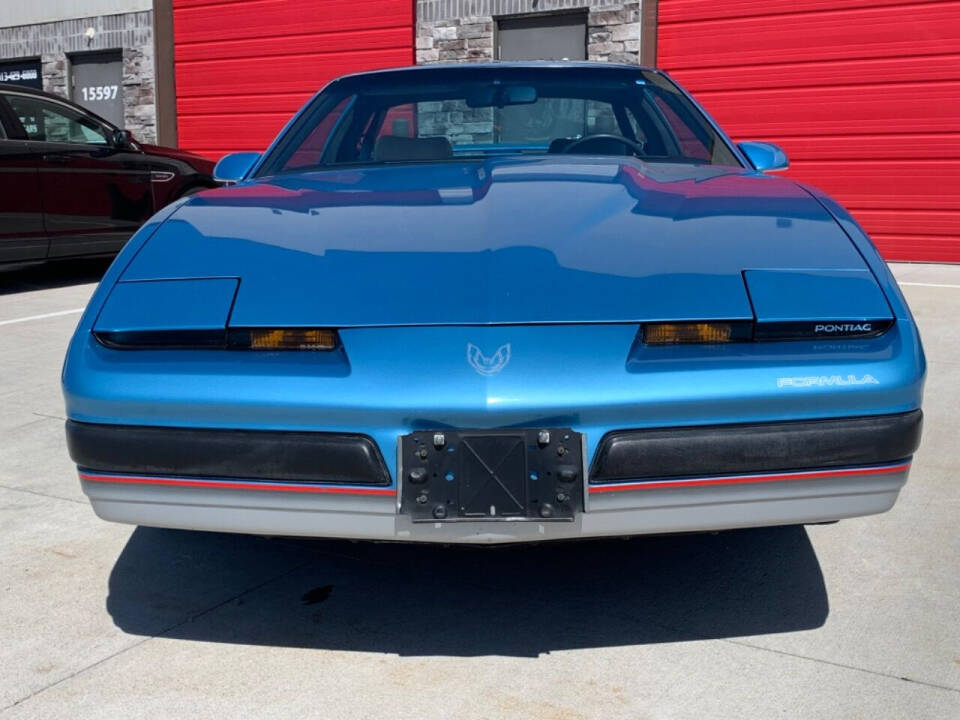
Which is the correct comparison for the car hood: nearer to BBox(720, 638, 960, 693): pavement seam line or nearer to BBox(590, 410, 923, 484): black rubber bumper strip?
BBox(590, 410, 923, 484): black rubber bumper strip

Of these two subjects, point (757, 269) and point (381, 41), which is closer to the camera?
point (757, 269)

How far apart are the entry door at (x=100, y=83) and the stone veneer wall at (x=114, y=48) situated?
11 centimetres

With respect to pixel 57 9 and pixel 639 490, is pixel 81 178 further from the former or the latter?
pixel 57 9

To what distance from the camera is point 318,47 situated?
11.6 metres

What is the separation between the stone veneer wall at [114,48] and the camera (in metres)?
12.9

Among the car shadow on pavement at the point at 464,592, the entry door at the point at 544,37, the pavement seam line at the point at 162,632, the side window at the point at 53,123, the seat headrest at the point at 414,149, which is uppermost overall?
the entry door at the point at 544,37

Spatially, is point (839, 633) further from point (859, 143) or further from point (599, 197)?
point (859, 143)

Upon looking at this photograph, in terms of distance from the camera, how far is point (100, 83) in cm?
1351

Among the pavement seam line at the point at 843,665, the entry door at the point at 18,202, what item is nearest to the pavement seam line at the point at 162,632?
the pavement seam line at the point at 843,665

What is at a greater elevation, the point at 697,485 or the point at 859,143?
the point at 859,143

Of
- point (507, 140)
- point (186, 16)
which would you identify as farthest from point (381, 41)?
point (507, 140)

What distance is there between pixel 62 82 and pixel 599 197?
12796 mm

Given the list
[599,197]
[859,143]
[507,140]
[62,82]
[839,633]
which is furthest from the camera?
[62,82]

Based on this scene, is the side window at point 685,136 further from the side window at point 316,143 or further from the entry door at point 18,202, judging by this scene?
the entry door at point 18,202
